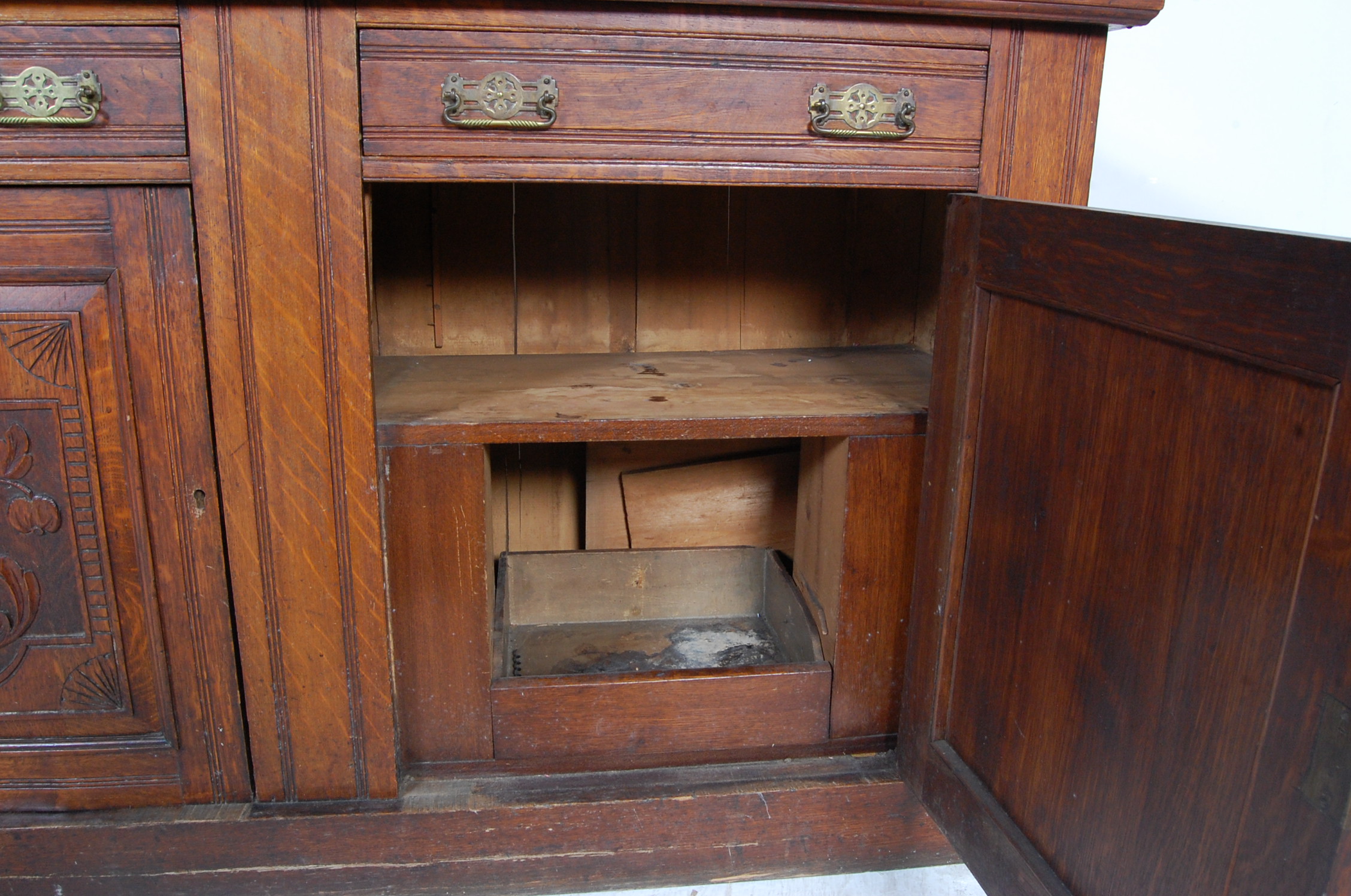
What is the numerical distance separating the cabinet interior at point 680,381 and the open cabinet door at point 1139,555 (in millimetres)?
162

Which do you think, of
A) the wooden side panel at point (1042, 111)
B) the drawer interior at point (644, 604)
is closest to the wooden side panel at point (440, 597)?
the drawer interior at point (644, 604)

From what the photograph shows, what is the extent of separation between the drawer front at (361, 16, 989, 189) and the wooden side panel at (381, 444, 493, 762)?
0.32 metres

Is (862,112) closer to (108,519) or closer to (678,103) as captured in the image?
(678,103)

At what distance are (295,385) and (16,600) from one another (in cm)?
37

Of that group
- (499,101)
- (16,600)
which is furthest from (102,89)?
(16,600)

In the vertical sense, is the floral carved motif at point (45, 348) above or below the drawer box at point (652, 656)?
above

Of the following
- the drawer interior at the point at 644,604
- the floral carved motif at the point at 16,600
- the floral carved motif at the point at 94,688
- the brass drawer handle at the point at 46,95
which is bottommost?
the drawer interior at the point at 644,604

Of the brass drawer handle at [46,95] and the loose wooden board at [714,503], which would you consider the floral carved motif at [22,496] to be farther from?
the loose wooden board at [714,503]

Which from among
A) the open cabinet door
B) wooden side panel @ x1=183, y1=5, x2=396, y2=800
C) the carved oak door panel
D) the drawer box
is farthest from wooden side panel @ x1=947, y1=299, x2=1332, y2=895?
the carved oak door panel

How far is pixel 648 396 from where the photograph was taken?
1205 mm

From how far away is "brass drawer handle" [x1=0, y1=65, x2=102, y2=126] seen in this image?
0.87 metres

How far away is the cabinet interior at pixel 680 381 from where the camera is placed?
113 centimetres

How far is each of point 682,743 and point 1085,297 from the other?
2.29ft

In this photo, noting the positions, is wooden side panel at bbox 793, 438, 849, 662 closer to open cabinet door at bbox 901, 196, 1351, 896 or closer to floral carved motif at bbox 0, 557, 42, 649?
open cabinet door at bbox 901, 196, 1351, 896
